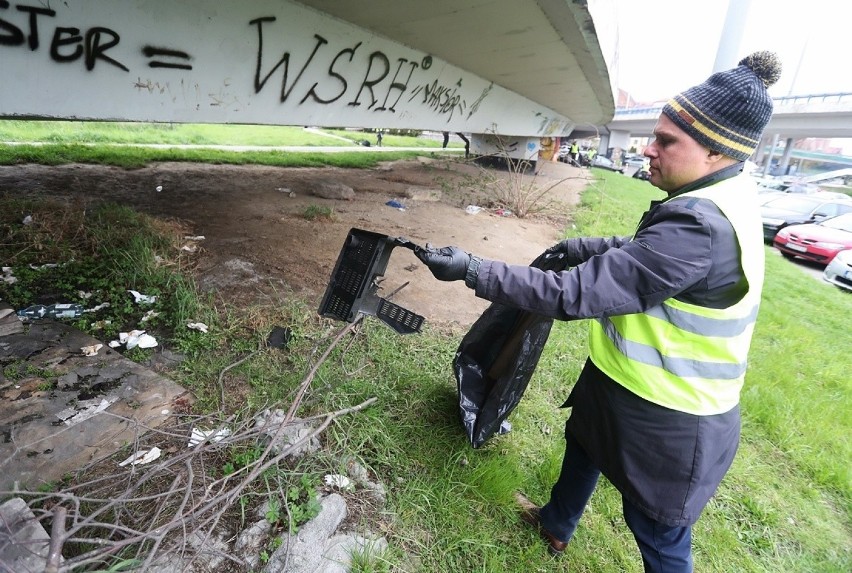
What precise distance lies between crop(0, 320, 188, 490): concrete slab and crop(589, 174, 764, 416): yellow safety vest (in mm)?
1937

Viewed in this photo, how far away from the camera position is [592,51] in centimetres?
583

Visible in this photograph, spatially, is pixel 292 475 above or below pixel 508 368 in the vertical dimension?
below

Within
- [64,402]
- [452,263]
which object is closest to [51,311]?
[64,402]

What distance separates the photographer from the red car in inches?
370

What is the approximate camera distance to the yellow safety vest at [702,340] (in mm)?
1342

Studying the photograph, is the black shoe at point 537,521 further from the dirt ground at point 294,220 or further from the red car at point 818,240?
the red car at point 818,240

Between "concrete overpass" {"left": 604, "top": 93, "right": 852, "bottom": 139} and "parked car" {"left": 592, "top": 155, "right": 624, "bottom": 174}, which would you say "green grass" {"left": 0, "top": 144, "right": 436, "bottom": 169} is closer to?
"concrete overpass" {"left": 604, "top": 93, "right": 852, "bottom": 139}

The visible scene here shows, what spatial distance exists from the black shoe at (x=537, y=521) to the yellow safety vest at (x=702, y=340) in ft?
3.15

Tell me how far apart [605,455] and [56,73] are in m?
3.88

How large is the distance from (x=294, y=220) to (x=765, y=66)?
4.94 m

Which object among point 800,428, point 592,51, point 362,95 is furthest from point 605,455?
point 592,51

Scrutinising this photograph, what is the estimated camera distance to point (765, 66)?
1.43 metres

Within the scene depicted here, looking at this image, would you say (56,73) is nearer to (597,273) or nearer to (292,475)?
(292,475)

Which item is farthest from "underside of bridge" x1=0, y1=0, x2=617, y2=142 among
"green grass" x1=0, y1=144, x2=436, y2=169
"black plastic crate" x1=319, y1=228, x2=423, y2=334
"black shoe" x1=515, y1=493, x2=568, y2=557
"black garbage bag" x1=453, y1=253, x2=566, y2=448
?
"green grass" x1=0, y1=144, x2=436, y2=169
